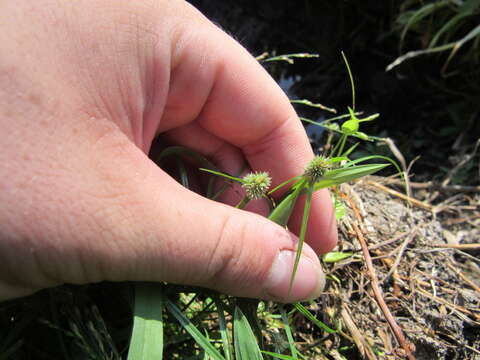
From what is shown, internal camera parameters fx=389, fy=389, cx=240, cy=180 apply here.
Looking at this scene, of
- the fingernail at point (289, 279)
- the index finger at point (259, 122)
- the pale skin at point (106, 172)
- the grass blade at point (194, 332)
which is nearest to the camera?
the pale skin at point (106, 172)

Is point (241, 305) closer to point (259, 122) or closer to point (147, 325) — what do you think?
point (147, 325)

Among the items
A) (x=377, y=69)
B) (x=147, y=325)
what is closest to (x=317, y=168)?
(x=147, y=325)

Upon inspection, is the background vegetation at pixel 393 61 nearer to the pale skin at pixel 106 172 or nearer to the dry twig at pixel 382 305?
the dry twig at pixel 382 305

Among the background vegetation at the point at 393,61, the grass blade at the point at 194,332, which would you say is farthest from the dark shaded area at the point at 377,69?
the grass blade at the point at 194,332

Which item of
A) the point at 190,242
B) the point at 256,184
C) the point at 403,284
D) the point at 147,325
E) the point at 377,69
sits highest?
the point at 377,69

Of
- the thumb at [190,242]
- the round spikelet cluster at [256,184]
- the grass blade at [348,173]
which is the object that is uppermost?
the grass blade at [348,173]

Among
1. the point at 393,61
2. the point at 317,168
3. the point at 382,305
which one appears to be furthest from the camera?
the point at 393,61

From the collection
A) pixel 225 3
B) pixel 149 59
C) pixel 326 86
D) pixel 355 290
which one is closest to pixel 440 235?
pixel 355 290
